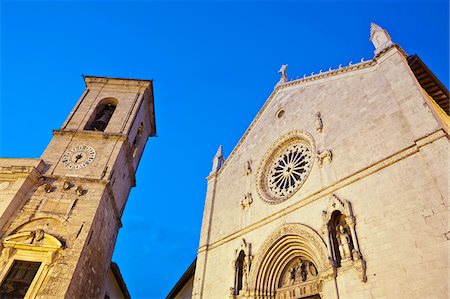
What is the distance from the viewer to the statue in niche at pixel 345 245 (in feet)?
25.8

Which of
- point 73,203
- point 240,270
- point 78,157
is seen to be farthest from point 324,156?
point 78,157

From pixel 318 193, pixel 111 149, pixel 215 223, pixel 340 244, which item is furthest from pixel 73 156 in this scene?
pixel 340 244

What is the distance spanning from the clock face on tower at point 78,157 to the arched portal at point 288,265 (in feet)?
31.6

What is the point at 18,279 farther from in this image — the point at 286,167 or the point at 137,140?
the point at 286,167

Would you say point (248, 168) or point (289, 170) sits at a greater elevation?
point (248, 168)

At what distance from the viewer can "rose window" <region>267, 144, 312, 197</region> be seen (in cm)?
1119

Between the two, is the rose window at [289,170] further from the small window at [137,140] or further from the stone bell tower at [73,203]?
the small window at [137,140]

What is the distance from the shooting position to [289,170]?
11836mm

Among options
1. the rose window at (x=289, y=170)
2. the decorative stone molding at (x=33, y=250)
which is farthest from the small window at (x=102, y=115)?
the rose window at (x=289, y=170)

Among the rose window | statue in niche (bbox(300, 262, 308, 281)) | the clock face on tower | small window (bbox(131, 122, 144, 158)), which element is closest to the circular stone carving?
the rose window

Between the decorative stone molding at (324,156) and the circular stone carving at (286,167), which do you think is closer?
the decorative stone molding at (324,156)

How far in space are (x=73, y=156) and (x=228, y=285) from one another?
386 inches

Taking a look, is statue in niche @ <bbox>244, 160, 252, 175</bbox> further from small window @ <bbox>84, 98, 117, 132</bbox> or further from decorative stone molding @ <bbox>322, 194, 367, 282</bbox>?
small window @ <bbox>84, 98, 117, 132</bbox>

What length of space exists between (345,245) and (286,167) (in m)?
Answer: 4.62
